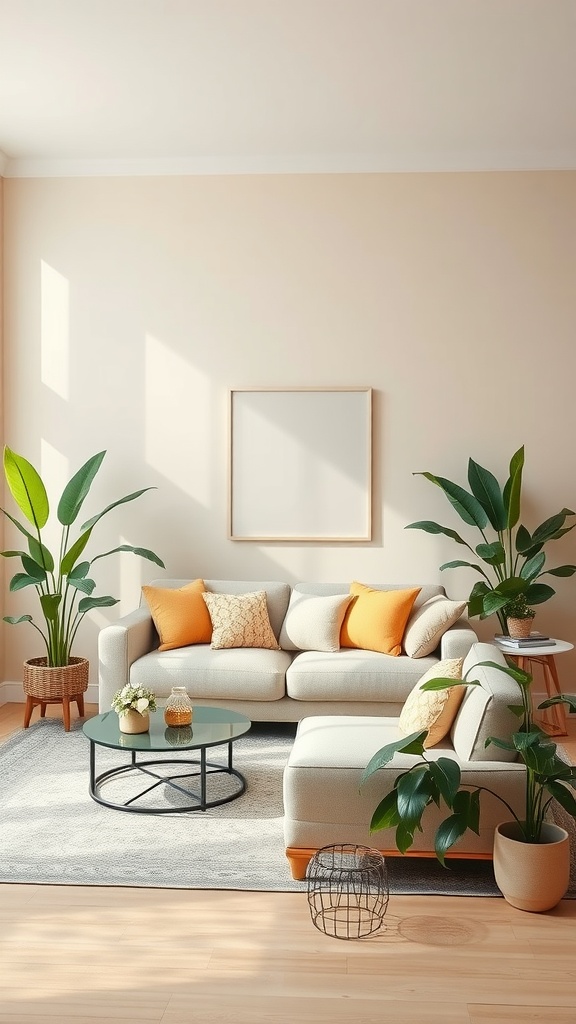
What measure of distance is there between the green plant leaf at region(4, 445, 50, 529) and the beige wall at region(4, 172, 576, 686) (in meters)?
0.59

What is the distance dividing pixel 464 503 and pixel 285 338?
4.91 feet

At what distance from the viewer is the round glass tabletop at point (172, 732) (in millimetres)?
3691

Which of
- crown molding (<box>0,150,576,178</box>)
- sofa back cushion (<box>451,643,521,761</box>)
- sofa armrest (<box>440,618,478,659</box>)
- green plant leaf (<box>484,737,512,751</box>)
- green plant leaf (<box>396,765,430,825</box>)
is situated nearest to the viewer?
green plant leaf (<box>396,765,430,825</box>)

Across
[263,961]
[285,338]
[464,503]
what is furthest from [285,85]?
[263,961]

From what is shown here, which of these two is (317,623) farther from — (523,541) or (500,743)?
(500,743)

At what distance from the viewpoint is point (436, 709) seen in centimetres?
343

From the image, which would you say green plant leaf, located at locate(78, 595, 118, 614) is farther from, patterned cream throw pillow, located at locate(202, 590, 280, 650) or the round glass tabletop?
the round glass tabletop

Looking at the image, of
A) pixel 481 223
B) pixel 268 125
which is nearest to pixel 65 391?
pixel 268 125

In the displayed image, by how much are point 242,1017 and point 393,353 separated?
13.3ft

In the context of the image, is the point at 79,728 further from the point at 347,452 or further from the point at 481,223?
the point at 481,223

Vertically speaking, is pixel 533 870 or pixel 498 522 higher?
pixel 498 522

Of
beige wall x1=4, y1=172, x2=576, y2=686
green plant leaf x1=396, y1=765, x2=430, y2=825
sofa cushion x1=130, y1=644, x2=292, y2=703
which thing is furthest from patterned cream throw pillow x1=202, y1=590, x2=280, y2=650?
green plant leaf x1=396, y1=765, x2=430, y2=825

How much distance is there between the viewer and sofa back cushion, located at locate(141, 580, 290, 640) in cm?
536

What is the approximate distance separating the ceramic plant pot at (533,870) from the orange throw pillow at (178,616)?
250cm
